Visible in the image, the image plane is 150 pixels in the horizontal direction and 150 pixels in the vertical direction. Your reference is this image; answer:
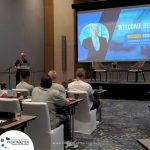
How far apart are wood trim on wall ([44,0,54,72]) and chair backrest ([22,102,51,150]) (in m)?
8.16

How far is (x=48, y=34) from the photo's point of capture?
1145 centimetres

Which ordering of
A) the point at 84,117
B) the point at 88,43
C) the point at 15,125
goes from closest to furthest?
1. the point at 15,125
2. the point at 84,117
3. the point at 88,43

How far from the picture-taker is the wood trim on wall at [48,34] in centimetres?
1133

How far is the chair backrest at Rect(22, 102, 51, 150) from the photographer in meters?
3.27

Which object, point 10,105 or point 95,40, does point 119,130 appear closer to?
point 10,105

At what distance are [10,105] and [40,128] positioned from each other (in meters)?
0.44

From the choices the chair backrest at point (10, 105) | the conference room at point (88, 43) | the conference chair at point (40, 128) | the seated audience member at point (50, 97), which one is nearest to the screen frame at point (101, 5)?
the conference room at point (88, 43)

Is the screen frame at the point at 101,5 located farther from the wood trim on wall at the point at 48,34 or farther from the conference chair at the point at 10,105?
the conference chair at the point at 10,105

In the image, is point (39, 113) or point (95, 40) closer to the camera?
point (39, 113)

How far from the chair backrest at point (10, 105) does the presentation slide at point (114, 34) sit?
6835 mm

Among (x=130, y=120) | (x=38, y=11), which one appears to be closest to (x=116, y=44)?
(x=38, y=11)

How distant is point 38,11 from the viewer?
11133 millimetres

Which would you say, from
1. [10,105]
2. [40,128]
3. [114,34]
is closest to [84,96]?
[40,128]

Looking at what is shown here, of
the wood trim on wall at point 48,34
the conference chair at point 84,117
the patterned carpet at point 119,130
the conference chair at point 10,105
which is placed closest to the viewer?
the conference chair at point 10,105
